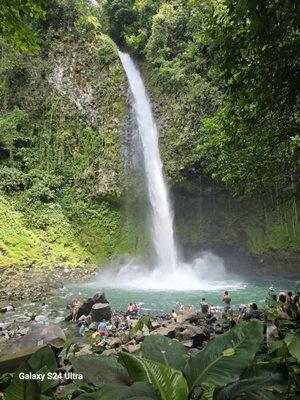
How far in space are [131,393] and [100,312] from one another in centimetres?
1154

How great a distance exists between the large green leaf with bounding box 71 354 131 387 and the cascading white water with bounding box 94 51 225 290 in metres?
19.5

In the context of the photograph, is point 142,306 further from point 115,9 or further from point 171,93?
point 115,9

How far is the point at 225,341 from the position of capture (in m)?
2.04

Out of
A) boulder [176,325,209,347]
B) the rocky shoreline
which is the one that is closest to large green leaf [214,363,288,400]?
the rocky shoreline

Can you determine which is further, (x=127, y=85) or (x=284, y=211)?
(x=127, y=85)

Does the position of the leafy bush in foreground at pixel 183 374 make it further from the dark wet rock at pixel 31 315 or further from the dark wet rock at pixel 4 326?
the dark wet rock at pixel 31 315

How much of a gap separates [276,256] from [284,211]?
3066mm

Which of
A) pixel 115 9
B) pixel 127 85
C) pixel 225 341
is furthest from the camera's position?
pixel 115 9

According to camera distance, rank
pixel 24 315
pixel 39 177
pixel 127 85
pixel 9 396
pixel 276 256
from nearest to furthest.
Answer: pixel 9 396 < pixel 24 315 < pixel 276 256 < pixel 39 177 < pixel 127 85

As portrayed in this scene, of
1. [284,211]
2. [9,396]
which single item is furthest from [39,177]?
[9,396]

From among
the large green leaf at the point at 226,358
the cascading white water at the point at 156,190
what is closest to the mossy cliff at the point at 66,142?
the cascading white water at the point at 156,190

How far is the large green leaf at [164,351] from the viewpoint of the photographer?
→ 78.4 inches

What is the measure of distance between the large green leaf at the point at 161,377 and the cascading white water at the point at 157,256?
1976 cm

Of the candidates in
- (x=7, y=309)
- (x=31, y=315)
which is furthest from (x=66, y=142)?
(x=31, y=315)
